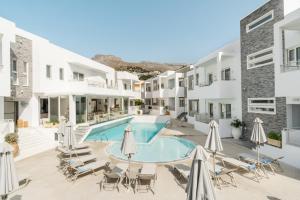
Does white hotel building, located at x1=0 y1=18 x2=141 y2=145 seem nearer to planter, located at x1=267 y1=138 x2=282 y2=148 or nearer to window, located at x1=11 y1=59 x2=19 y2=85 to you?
window, located at x1=11 y1=59 x2=19 y2=85

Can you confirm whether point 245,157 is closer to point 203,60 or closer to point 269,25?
point 269,25

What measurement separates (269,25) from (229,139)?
30.9 ft

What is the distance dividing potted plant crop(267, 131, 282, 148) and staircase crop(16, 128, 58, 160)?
1570 cm

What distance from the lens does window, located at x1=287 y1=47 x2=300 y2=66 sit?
39.7 ft

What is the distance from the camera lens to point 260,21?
1457 cm

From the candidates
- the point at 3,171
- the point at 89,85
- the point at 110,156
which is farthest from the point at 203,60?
the point at 3,171

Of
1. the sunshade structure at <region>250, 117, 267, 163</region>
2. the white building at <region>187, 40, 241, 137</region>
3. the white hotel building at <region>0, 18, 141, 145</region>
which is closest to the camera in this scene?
the sunshade structure at <region>250, 117, 267, 163</region>

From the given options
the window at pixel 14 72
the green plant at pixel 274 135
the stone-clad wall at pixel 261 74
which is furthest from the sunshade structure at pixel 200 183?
the window at pixel 14 72

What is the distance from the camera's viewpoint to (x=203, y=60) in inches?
856

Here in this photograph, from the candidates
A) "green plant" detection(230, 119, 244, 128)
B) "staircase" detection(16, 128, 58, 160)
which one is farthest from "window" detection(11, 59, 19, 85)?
"green plant" detection(230, 119, 244, 128)

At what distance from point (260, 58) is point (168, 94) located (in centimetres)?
2407

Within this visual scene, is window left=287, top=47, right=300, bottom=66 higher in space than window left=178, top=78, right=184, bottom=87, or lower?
lower

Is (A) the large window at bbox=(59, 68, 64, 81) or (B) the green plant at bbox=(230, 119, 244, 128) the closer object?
(B) the green plant at bbox=(230, 119, 244, 128)

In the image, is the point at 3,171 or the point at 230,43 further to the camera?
the point at 230,43
